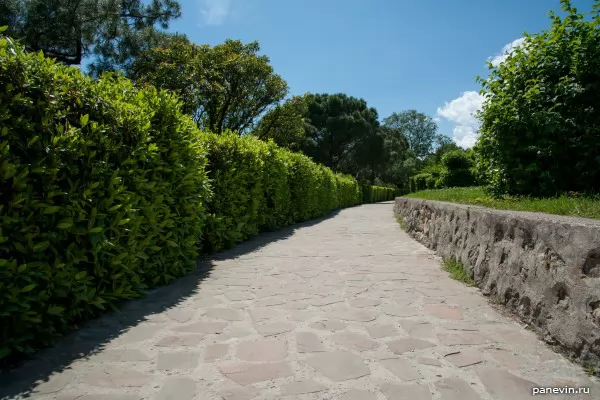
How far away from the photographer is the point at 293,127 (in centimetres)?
2109

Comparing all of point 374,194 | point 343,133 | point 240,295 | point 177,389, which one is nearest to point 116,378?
point 177,389

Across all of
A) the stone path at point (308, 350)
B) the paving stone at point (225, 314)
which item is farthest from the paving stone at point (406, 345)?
the paving stone at point (225, 314)

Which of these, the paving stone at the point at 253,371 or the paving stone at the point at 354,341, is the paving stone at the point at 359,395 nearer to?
the paving stone at the point at 253,371

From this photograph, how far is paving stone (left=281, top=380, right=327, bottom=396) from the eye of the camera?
2.13 metres

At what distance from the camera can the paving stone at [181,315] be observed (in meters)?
3.26

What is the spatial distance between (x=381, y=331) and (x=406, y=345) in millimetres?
287

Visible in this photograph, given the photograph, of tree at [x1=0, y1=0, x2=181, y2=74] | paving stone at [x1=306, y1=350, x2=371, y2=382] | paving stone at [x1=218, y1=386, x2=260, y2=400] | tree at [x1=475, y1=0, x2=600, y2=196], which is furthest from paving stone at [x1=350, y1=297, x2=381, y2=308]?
tree at [x1=0, y1=0, x2=181, y2=74]

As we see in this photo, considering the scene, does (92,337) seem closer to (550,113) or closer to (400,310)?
(400,310)

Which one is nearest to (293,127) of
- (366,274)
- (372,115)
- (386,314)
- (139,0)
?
(139,0)

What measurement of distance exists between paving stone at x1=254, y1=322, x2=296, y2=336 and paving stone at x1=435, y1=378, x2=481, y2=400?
1266mm

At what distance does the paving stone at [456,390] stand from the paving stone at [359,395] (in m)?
0.40

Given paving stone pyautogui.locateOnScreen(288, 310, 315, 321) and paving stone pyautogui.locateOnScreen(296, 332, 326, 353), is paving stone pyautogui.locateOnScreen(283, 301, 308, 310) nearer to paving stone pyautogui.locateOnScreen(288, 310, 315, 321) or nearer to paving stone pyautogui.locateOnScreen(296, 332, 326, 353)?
paving stone pyautogui.locateOnScreen(288, 310, 315, 321)

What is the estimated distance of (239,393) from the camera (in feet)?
Result: 6.93

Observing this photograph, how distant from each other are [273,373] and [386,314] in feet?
4.70
